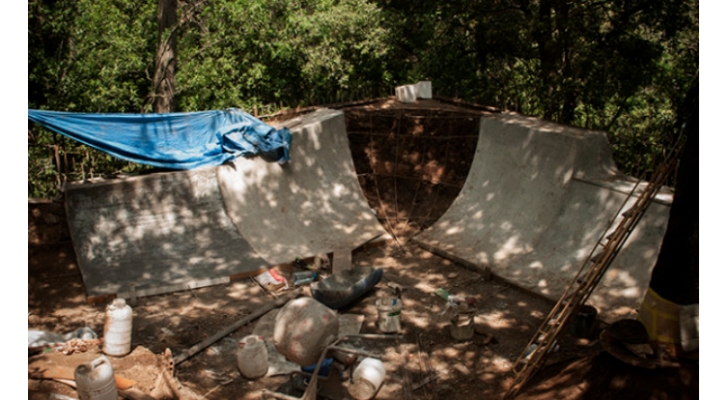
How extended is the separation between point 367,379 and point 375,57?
14.8 m

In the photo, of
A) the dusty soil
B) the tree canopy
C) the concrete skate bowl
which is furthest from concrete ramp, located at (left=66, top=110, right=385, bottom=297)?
the tree canopy

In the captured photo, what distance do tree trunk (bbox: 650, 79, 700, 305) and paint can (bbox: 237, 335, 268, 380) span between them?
506 centimetres

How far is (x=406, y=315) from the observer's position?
9445 mm

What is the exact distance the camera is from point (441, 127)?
1373 centimetres

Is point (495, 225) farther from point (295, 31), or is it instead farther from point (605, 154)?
point (295, 31)

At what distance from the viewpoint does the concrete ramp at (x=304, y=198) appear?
458 inches

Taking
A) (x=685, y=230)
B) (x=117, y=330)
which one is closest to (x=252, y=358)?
(x=117, y=330)

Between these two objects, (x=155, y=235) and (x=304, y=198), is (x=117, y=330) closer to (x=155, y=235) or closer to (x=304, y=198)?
(x=155, y=235)

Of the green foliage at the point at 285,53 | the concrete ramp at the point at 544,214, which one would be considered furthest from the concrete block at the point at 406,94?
the green foliage at the point at 285,53

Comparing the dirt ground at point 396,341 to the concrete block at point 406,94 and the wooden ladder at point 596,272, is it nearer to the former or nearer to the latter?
the wooden ladder at point 596,272

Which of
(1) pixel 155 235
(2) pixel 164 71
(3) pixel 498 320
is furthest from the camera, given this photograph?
(2) pixel 164 71

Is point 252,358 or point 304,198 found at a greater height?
point 304,198

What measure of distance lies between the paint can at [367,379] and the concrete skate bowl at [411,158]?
6.36 m

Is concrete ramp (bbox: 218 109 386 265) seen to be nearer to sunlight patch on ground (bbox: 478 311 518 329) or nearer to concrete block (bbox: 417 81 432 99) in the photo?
concrete block (bbox: 417 81 432 99)
